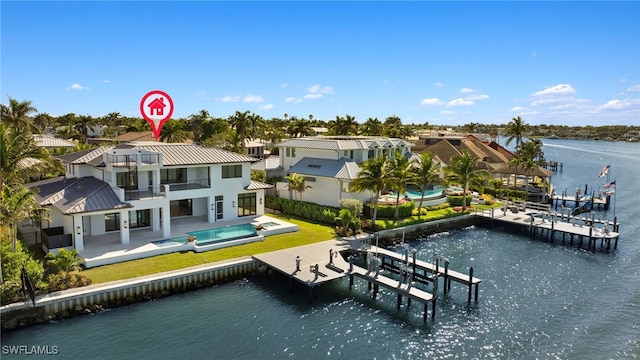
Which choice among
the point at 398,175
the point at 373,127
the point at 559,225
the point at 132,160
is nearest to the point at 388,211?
the point at 398,175

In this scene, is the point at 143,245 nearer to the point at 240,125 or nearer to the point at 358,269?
the point at 358,269

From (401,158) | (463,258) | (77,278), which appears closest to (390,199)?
(401,158)

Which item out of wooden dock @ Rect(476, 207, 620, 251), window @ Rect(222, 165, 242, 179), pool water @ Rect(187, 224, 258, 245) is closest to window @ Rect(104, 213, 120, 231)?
pool water @ Rect(187, 224, 258, 245)

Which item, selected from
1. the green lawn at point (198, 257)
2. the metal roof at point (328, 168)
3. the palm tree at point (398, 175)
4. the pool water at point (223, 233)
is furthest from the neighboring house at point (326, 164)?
the pool water at point (223, 233)

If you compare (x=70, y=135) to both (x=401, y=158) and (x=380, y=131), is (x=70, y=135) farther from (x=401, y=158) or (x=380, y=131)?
(x=401, y=158)

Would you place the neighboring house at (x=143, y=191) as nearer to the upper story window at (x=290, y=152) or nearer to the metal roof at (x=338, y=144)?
the metal roof at (x=338, y=144)

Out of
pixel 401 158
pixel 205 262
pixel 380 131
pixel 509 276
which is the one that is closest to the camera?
pixel 205 262

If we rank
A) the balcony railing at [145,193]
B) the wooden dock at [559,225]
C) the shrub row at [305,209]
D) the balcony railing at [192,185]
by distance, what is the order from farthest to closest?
1. the shrub row at [305,209]
2. the wooden dock at [559,225]
3. the balcony railing at [192,185]
4. the balcony railing at [145,193]
